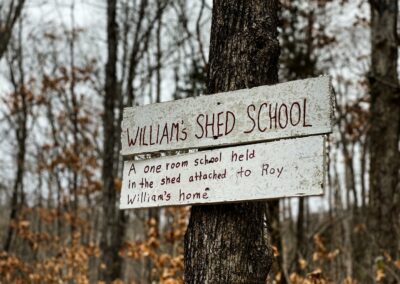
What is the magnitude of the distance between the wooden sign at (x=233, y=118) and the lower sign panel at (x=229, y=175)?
0.20ft

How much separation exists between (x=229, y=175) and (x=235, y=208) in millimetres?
189

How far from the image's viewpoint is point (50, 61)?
882 inches

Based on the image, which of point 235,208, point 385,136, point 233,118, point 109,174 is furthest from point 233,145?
point 109,174

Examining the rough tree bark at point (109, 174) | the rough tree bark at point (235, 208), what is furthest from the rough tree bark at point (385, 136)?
the rough tree bark at point (235, 208)

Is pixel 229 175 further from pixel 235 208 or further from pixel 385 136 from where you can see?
pixel 385 136

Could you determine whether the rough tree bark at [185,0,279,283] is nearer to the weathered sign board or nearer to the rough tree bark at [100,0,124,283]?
the weathered sign board

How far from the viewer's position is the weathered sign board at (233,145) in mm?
2502

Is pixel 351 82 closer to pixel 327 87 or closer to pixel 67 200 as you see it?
pixel 67 200

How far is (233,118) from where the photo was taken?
2.72m

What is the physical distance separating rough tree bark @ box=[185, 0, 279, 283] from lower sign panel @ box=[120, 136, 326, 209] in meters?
0.14

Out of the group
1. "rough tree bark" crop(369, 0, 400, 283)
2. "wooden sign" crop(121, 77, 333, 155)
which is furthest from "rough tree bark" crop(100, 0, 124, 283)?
"wooden sign" crop(121, 77, 333, 155)

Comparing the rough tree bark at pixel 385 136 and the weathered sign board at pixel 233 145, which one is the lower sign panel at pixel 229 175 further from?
the rough tree bark at pixel 385 136

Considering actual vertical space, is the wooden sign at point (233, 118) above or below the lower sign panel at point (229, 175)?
above

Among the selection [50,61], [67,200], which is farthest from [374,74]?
[50,61]
